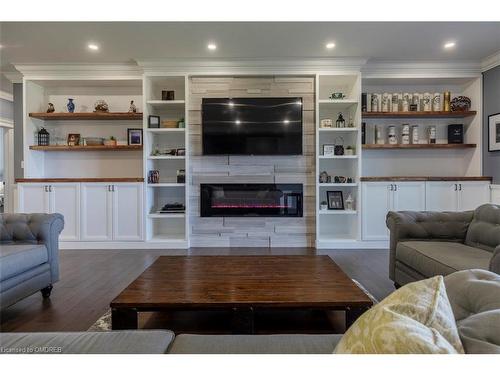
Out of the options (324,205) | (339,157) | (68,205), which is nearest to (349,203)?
(324,205)

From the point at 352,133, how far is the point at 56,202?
14.2 feet

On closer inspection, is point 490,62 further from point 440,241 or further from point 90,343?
point 90,343

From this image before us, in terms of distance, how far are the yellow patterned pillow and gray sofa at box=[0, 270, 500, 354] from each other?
0.25 m

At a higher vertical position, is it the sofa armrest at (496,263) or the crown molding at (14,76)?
the crown molding at (14,76)

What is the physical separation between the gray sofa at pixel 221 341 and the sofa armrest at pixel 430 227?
5.78 ft

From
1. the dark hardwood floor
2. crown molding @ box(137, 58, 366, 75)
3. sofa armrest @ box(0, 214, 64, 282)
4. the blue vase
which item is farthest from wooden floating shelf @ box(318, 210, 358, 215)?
the blue vase

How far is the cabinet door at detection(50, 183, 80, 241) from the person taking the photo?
436 cm

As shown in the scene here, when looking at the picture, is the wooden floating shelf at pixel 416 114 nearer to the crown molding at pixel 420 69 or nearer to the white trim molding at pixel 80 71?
the crown molding at pixel 420 69

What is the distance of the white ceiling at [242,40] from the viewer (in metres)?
3.34

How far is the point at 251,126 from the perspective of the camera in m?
4.41

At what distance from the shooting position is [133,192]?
4379 mm

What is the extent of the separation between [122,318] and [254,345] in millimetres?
947

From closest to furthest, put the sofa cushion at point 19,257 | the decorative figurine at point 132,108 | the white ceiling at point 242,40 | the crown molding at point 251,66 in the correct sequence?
1. the sofa cushion at point 19,257
2. the white ceiling at point 242,40
3. the crown molding at point 251,66
4. the decorative figurine at point 132,108

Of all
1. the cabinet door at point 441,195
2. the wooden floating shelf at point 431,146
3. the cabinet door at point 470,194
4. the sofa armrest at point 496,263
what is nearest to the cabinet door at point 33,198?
the wooden floating shelf at point 431,146
